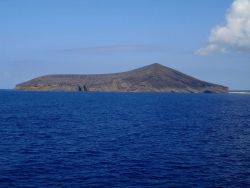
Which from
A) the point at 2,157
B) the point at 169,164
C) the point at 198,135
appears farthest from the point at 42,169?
the point at 198,135

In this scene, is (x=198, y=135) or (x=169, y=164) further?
(x=198, y=135)

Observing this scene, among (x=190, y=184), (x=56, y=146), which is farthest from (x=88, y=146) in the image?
(x=190, y=184)

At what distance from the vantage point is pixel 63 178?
34469 millimetres

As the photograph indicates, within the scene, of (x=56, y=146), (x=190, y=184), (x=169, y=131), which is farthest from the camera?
(x=169, y=131)

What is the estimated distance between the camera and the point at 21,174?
35.4 metres

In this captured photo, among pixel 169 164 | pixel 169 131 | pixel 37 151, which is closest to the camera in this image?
pixel 169 164

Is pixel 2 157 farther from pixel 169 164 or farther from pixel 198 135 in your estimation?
pixel 198 135

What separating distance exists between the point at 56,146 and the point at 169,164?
48.3ft

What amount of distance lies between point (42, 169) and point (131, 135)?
81.8 ft

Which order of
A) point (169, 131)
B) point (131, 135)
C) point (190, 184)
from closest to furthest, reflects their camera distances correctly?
point (190, 184) < point (131, 135) < point (169, 131)

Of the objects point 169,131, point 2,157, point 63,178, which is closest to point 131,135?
point 169,131

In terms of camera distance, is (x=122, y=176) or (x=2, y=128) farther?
(x=2, y=128)

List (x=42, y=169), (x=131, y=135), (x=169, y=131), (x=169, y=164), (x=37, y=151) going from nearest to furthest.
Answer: (x=42, y=169) → (x=169, y=164) → (x=37, y=151) → (x=131, y=135) → (x=169, y=131)

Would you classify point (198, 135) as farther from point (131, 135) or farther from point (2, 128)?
point (2, 128)
